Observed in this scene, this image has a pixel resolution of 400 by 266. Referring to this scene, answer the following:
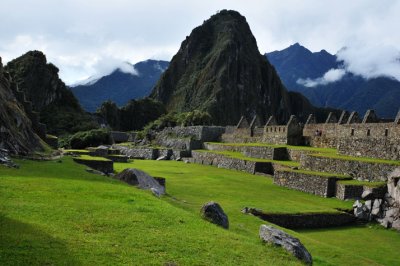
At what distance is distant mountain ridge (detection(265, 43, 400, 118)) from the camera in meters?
108

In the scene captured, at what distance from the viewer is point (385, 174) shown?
2202 cm

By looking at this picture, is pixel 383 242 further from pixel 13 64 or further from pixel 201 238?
pixel 13 64

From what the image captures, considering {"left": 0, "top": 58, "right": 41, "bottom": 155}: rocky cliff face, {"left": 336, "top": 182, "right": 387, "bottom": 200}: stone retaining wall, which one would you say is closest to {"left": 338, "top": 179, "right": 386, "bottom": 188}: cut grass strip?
{"left": 336, "top": 182, "right": 387, "bottom": 200}: stone retaining wall

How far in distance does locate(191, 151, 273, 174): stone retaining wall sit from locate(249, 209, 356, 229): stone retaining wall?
47.5ft

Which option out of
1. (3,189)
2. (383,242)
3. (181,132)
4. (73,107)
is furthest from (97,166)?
(73,107)

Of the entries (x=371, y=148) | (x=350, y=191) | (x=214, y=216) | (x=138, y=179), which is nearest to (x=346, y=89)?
(x=371, y=148)

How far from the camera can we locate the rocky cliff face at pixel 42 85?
363 feet

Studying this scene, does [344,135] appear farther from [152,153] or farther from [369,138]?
[152,153]

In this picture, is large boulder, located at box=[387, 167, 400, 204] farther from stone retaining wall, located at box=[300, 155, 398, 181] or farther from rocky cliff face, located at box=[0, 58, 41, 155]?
rocky cliff face, located at box=[0, 58, 41, 155]

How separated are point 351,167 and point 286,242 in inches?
614

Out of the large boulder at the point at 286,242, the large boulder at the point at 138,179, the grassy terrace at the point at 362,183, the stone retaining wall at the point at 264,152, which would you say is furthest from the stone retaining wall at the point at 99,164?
the large boulder at the point at 286,242

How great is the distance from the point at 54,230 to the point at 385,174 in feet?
59.9

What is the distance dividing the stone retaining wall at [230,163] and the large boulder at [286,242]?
22.6 metres

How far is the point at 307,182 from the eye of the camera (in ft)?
81.3
